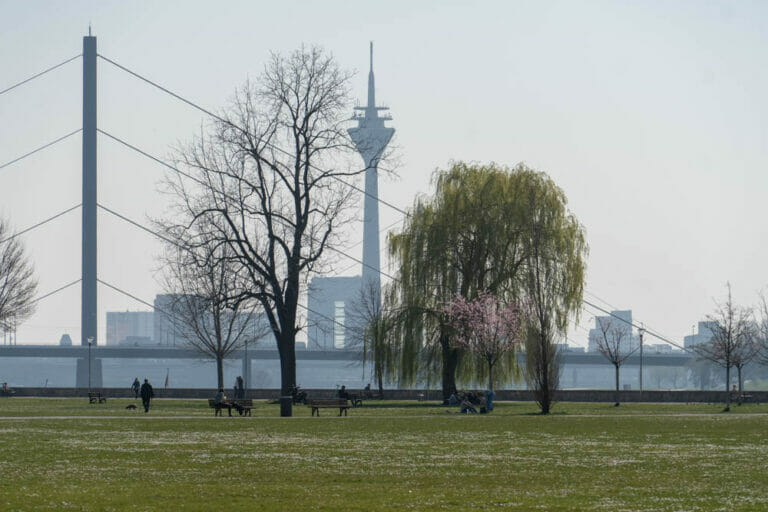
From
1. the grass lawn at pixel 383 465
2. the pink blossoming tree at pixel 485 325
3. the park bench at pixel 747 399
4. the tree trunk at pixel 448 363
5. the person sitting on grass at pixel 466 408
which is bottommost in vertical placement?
the park bench at pixel 747 399

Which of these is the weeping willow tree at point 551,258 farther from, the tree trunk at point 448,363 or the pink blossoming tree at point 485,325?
the tree trunk at point 448,363

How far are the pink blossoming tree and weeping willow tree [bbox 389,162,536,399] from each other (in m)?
0.47

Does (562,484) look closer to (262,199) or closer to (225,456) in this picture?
(225,456)

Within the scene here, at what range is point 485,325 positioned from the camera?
2003 inches

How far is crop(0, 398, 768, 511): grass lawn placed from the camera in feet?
53.4

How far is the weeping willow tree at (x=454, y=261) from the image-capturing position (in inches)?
2152

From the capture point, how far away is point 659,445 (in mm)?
25938

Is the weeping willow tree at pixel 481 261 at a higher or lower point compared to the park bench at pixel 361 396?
higher

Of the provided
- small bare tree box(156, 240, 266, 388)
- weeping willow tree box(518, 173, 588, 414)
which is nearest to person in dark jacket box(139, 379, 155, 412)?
small bare tree box(156, 240, 266, 388)

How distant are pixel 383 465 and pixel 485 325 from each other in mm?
30003

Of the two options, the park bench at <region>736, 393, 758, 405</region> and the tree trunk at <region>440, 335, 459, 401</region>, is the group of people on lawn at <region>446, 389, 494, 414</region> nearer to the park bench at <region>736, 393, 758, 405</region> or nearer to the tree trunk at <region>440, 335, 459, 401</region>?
the tree trunk at <region>440, 335, 459, 401</region>

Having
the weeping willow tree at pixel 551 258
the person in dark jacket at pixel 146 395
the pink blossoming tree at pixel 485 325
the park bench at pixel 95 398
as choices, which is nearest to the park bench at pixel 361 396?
the pink blossoming tree at pixel 485 325

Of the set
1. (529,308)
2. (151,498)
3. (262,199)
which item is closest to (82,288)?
(262,199)

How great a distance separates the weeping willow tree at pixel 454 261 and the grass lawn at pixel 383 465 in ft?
63.8
